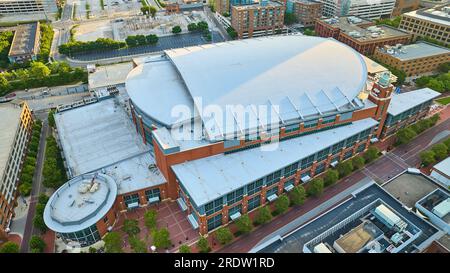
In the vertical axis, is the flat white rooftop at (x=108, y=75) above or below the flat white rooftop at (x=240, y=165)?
below

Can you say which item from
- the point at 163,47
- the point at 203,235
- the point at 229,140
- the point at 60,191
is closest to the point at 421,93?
the point at 229,140

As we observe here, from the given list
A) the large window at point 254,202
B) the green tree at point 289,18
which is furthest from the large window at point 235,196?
the green tree at point 289,18

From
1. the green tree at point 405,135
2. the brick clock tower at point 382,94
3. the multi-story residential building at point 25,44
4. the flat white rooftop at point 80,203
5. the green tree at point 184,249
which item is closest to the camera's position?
the green tree at point 184,249

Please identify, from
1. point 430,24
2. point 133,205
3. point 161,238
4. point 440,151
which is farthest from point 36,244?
point 430,24

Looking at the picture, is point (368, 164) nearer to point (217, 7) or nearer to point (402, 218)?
point (402, 218)

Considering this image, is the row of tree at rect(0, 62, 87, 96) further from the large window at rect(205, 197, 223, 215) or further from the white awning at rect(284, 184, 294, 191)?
the white awning at rect(284, 184, 294, 191)

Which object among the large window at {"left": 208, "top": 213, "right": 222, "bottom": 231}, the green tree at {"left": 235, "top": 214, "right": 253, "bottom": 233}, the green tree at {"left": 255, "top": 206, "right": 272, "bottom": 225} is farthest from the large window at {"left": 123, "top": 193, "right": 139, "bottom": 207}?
the green tree at {"left": 255, "top": 206, "right": 272, "bottom": 225}

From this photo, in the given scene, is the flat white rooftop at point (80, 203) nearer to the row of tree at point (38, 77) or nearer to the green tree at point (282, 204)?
the green tree at point (282, 204)
